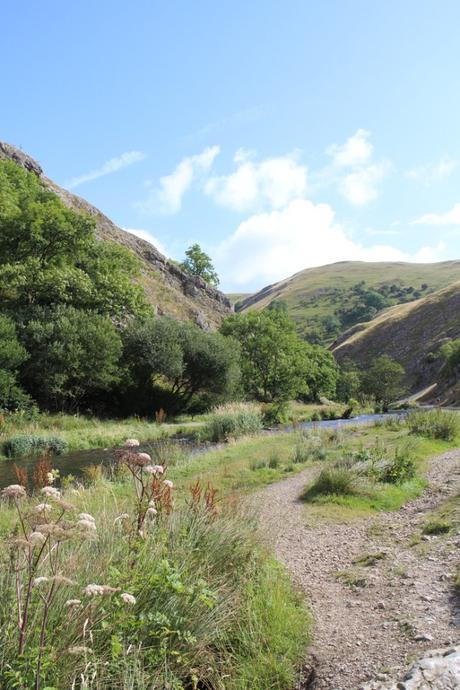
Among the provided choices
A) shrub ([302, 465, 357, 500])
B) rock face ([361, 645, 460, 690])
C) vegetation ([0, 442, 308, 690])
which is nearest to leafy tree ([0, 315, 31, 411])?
shrub ([302, 465, 357, 500])

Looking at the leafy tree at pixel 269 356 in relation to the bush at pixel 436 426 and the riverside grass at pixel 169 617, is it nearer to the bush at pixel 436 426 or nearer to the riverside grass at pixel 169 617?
the bush at pixel 436 426

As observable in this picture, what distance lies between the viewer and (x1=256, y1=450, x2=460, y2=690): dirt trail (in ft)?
13.5

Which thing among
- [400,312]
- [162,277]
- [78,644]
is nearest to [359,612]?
[78,644]

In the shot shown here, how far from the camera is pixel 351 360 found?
3893 inches

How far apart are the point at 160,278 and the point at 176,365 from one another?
99.8 ft

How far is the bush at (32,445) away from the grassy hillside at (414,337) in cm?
6704

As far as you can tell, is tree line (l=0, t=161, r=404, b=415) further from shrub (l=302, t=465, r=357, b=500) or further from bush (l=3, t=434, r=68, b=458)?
shrub (l=302, t=465, r=357, b=500)

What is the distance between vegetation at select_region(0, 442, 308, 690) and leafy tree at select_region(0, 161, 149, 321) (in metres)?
28.4

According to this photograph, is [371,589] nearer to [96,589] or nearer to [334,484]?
[96,589]

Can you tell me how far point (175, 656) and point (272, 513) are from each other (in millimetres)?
5113

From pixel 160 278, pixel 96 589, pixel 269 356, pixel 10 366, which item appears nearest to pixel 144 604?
pixel 96 589

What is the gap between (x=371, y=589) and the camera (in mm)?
5543

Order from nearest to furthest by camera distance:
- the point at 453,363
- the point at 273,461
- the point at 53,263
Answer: the point at 273,461
the point at 53,263
the point at 453,363

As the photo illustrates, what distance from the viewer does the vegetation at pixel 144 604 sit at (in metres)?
3.07
